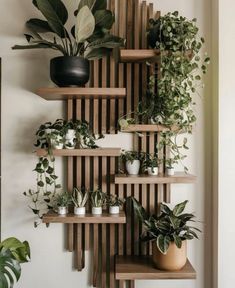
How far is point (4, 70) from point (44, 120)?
441mm

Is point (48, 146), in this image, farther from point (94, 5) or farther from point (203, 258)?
point (203, 258)

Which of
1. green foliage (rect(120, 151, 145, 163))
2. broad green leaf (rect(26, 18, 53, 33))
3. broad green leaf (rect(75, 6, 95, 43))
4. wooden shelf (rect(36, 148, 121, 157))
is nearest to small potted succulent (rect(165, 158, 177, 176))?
green foliage (rect(120, 151, 145, 163))

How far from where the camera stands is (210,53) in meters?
2.14

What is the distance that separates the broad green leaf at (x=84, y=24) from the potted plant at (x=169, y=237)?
1140 millimetres

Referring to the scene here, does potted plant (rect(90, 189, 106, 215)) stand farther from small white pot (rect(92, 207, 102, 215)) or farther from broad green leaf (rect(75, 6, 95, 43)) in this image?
broad green leaf (rect(75, 6, 95, 43))

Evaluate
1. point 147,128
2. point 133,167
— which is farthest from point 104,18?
point 133,167

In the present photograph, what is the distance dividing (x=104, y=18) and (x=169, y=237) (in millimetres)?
1377

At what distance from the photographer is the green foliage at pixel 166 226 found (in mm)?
1788

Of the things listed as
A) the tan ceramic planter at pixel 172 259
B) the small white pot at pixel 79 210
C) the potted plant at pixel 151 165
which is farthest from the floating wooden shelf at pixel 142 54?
the tan ceramic planter at pixel 172 259

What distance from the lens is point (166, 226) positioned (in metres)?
1.85

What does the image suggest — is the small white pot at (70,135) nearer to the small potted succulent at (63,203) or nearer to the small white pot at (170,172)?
the small potted succulent at (63,203)

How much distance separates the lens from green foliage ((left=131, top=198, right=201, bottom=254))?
5.87 feet

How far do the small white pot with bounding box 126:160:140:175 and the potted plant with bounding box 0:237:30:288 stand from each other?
0.78 meters

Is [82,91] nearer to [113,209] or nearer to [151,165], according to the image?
[151,165]
